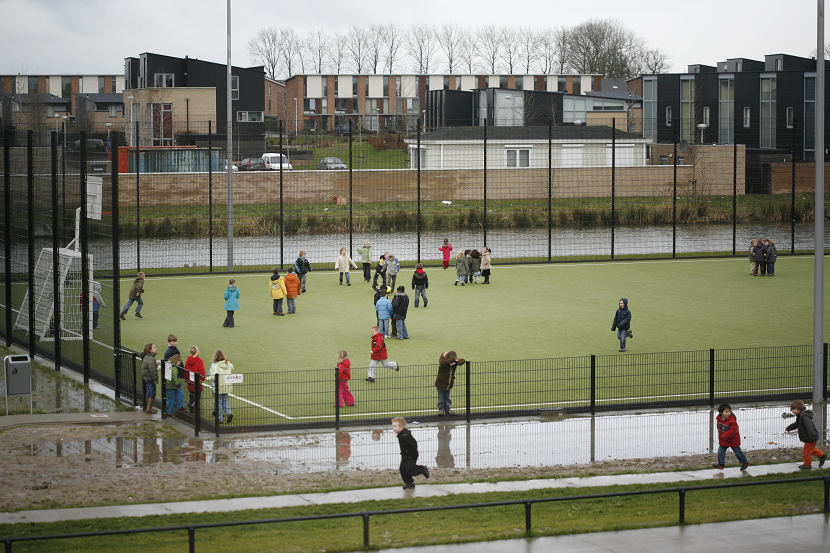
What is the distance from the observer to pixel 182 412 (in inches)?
Result: 628

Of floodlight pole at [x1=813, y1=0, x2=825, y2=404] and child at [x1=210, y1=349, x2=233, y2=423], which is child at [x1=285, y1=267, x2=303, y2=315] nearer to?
child at [x1=210, y1=349, x2=233, y2=423]

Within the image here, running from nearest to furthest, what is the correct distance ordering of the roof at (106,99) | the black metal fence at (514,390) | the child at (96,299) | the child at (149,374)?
the black metal fence at (514,390), the child at (149,374), the child at (96,299), the roof at (106,99)

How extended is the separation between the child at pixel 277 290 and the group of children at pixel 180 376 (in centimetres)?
779

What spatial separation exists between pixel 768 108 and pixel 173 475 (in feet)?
226

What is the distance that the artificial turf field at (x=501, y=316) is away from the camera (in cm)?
2052

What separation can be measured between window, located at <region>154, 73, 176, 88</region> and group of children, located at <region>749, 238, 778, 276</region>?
56259mm

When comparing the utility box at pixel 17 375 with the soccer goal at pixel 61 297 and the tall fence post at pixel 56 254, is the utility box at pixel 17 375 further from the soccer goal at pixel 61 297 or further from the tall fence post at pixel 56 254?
the soccer goal at pixel 61 297

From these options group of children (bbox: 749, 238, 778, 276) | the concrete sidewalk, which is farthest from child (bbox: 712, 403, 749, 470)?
group of children (bbox: 749, 238, 778, 276)

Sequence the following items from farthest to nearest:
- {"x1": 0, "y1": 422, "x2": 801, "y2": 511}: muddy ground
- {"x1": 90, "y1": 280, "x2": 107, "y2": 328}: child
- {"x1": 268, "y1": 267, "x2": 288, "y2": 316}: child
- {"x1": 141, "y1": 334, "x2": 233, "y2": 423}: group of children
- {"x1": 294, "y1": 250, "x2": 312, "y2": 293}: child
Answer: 1. {"x1": 294, "y1": 250, "x2": 312, "y2": 293}: child
2. {"x1": 268, "y1": 267, "x2": 288, "y2": 316}: child
3. {"x1": 90, "y1": 280, "x2": 107, "y2": 328}: child
4. {"x1": 141, "y1": 334, "x2": 233, "y2": 423}: group of children
5. {"x1": 0, "y1": 422, "x2": 801, "y2": 511}: muddy ground

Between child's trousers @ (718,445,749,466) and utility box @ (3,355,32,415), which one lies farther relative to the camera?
utility box @ (3,355,32,415)

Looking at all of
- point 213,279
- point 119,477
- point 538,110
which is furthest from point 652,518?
point 538,110

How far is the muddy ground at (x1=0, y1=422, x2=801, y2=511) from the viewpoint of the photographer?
38.4ft

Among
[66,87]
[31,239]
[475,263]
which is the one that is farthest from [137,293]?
[66,87]

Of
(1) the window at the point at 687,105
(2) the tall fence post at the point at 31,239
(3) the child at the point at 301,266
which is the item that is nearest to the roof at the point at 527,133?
(3) the child at the point at 301,266
